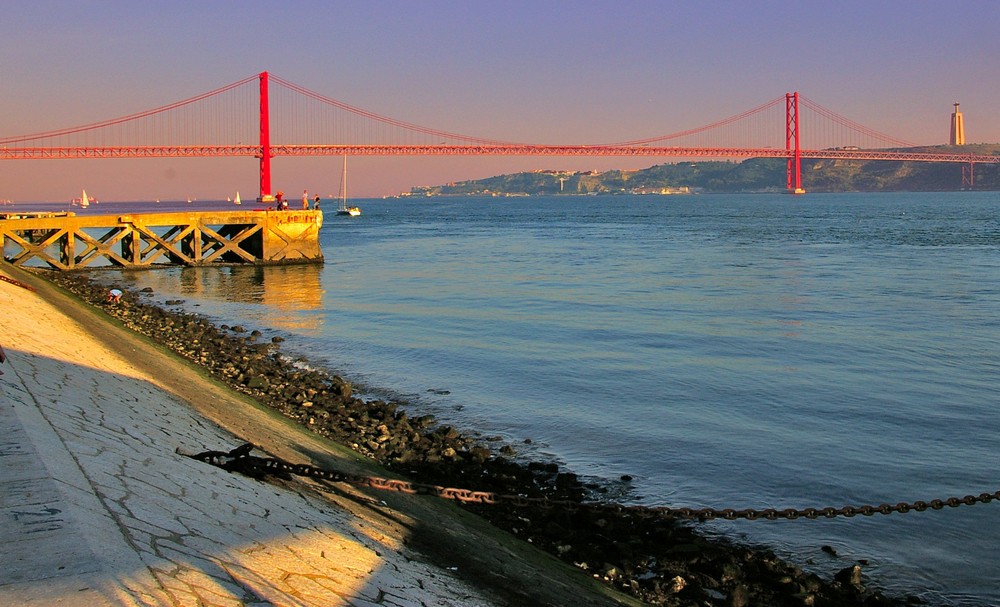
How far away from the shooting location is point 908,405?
436 inches

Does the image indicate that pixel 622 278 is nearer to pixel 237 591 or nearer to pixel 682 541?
pixel 682 541

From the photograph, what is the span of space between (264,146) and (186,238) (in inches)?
1206

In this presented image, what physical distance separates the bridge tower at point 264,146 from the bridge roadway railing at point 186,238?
17141 millimetres

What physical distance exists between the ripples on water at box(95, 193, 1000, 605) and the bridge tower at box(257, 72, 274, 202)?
92.6ft

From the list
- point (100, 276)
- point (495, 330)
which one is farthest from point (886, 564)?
point (100, 276)

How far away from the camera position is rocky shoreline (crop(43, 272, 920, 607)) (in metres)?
5.69

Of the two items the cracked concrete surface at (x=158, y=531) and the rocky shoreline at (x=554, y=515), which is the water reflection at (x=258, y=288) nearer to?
the rocky shoreline at (x=554, y=515)

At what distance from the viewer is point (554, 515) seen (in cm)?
677

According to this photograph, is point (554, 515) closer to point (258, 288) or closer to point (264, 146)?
point (258, 288)

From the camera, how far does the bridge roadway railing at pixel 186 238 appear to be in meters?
28.8

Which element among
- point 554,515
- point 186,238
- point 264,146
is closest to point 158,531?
point 554,515

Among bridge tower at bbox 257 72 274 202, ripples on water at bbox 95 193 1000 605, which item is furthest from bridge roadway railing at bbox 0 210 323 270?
bridge tower at bbox 257 72 274 202

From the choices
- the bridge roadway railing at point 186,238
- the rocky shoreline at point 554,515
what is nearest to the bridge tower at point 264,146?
the bridge roadway railing at point 186,238

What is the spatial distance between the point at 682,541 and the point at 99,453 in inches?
151
